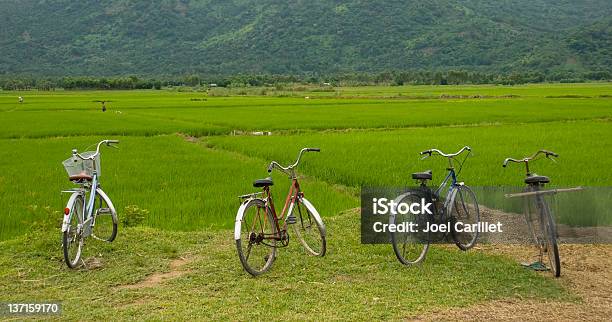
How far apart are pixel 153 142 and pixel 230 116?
10606mm

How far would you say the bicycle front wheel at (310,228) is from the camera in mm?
6273

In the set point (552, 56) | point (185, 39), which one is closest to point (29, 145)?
point (552, 56)

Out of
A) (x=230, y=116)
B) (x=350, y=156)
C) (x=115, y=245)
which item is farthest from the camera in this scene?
(x=230, y=116)

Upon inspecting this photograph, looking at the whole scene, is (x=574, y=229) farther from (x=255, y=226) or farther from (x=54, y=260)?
(x=54, y=260)

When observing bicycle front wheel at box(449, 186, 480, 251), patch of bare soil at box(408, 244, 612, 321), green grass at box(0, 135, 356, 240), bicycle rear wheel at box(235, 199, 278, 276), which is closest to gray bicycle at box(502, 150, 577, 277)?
patch of bare soil at box(408, 244, 612, 321)

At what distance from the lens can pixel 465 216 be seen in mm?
6488

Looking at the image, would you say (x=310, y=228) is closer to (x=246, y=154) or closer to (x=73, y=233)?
(x=73, y=233)

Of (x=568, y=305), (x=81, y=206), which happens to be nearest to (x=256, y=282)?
(x=81, y=206)

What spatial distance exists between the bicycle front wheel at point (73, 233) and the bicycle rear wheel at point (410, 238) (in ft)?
10.4

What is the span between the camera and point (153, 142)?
20.1m

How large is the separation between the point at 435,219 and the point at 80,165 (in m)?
3.83

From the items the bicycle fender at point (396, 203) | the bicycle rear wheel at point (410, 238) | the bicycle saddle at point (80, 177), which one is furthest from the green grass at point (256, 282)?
the bicycle saddle at point (80, 177)

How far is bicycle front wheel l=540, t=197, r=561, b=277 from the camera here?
5730mm

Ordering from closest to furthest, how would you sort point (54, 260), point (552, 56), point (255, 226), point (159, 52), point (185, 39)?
1. point (255, 226)
2. point (54, 260)
3. point (552, 56)
4. point (159, 52)
5. point (185, 39)
